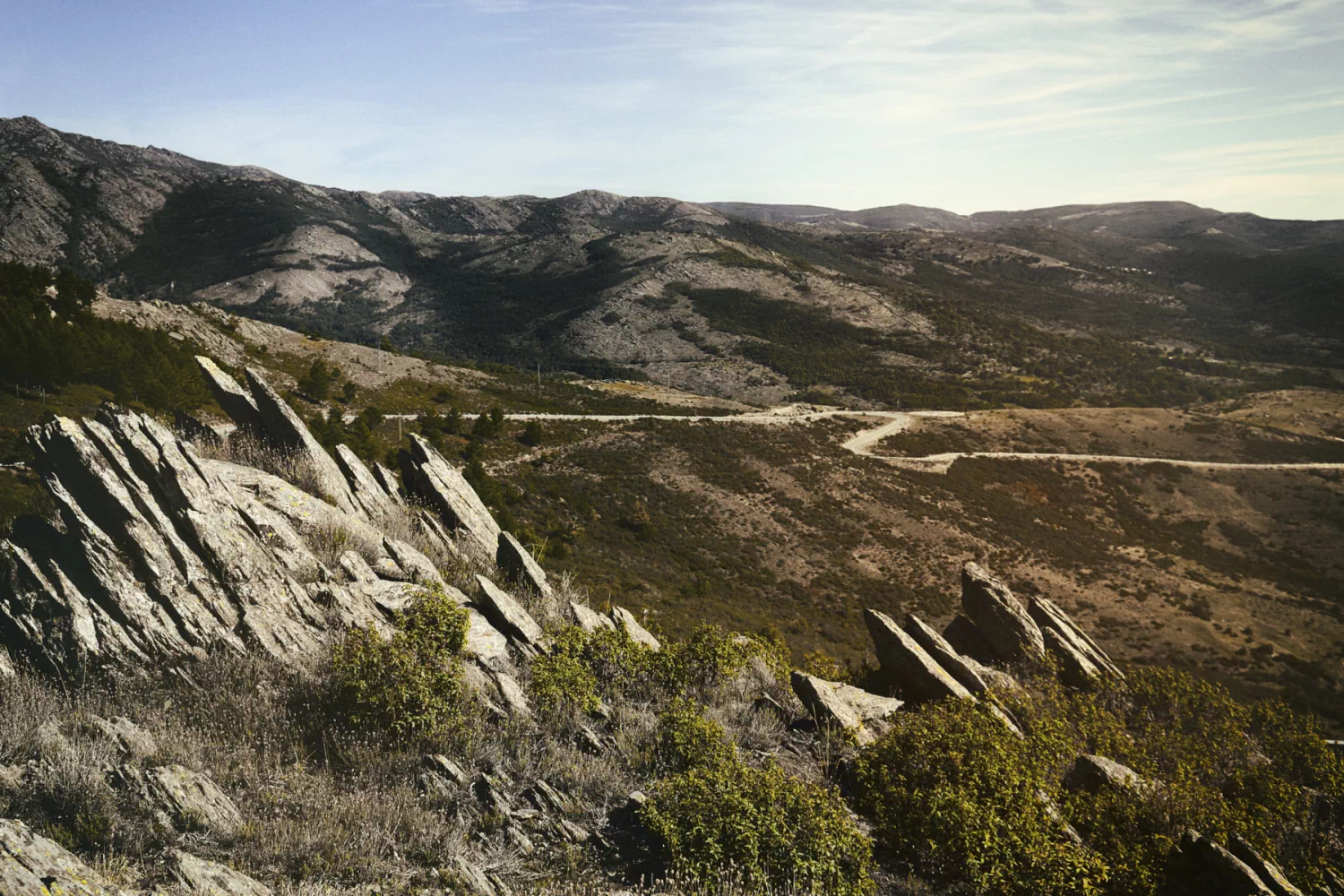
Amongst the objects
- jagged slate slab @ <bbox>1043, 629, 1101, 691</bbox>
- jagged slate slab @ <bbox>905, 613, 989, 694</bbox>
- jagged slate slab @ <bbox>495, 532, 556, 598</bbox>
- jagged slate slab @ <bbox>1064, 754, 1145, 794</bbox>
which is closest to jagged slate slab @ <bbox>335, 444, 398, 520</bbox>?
jagged slate slab @ <bbox>495, 532, 556, 598</bbox>

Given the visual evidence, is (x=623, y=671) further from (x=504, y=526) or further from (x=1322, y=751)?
(x=504, y=526)

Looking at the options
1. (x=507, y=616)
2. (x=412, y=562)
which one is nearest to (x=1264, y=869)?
(x=507, y=616)

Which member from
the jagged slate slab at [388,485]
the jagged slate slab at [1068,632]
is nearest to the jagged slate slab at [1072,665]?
the jagged slate slab at [1068,632]

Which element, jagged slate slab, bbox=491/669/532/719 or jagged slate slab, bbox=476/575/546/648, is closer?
jagged slate slab, bbox=491/669/532/719

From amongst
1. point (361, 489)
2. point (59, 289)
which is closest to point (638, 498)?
point (361, 489)

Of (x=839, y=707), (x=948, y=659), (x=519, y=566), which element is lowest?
(x=948, y=659)

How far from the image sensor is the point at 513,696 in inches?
463

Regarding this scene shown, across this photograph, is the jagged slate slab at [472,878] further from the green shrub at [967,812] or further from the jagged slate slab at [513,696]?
the green shrub at [967,812]

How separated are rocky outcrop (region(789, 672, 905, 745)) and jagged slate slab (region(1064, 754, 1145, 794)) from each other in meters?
3.98

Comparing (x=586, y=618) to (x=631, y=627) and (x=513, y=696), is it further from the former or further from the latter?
(x=513, y=696)

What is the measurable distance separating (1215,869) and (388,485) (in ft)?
68.5

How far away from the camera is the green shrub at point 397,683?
1011 cm

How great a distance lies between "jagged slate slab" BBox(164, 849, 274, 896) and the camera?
21.2ft

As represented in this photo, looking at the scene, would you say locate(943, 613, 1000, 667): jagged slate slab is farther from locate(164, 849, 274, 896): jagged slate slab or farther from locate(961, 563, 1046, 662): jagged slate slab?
locate(164, 849, 274, 896): jagged slate slab
